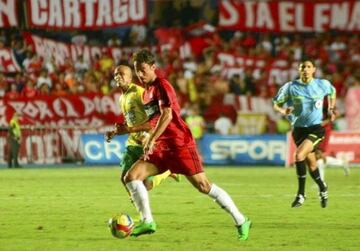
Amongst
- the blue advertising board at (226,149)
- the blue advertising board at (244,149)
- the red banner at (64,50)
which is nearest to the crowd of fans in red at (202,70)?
the red banner at (64,50)

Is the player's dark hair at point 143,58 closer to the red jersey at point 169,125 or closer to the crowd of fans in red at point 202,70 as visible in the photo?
the red jersey at point 169,125

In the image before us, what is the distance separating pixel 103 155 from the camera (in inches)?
1113

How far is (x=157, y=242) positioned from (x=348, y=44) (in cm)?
2215

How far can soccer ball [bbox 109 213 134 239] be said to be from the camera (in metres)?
10.8

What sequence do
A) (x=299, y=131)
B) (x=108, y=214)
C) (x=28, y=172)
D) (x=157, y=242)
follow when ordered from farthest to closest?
(x=28, y=172) < (x=299, y=131) < (x=108, y=214) < (x=157, y=242)

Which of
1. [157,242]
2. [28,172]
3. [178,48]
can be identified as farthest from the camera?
[178,48]

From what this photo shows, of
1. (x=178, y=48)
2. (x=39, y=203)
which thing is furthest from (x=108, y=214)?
(x=178, y=48)

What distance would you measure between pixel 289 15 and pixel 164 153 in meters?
22.1

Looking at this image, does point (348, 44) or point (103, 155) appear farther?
point (348, 44)

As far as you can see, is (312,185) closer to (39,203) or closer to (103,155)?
(39,203)

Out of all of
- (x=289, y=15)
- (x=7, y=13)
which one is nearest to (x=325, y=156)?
(x=289, y=15)

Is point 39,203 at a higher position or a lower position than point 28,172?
higher

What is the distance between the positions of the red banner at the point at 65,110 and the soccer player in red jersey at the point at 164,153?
17.7m

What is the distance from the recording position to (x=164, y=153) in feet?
35.9
